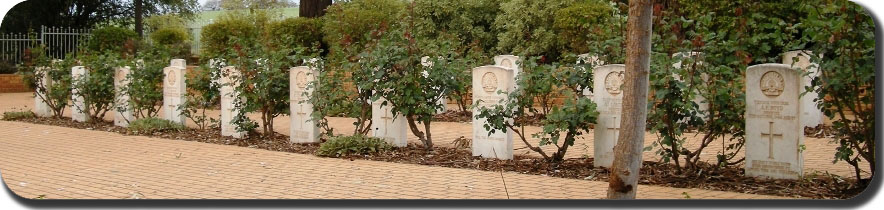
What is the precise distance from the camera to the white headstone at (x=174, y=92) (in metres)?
12.8

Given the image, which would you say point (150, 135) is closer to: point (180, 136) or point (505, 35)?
point (180, 136)

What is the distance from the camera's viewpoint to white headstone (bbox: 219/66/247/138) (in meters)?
11.6

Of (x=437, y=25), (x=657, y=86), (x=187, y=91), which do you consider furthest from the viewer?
(x=437, y=25)

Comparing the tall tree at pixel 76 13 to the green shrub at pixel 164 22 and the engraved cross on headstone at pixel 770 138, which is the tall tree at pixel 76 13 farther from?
the engraved cross on headstone at pixel 770 138

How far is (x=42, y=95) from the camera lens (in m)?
16.0

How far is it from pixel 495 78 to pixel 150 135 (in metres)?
5.21

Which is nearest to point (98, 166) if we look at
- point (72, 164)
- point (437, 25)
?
point (72, 164)

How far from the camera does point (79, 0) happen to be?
2930 centimetres

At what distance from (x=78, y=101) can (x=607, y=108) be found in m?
9.19

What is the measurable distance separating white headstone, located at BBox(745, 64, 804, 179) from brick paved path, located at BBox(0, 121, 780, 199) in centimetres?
67

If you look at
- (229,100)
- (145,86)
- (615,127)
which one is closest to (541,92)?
(615,127)

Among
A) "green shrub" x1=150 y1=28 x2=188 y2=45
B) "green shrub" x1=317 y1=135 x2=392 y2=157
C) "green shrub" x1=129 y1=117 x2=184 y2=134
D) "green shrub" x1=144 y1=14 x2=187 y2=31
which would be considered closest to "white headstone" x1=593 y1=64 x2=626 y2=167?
"green shrub" x1=317 y1=135 x2=392 y2=157

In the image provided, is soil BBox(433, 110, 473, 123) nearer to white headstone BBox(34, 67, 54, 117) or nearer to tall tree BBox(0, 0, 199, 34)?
white headstone BBox(34, 67, 54, 117)

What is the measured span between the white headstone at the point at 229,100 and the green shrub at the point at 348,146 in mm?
2072
